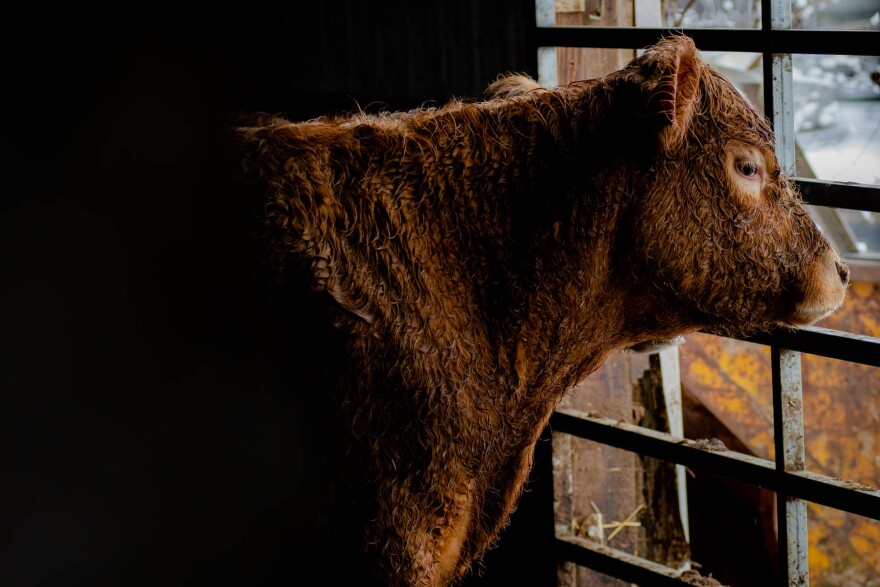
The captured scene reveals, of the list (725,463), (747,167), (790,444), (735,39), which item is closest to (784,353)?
(790,444)

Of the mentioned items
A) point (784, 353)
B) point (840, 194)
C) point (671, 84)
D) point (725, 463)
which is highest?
point (671, 84)

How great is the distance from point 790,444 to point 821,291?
0.55m

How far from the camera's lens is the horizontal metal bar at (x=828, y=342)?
93.3 inches

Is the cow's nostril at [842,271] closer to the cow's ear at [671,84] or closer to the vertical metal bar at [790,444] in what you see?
the vertical metal bar at [790,444]

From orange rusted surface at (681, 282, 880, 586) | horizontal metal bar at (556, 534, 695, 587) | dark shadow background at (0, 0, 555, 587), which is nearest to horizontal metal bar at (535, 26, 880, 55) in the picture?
horizontal metal bar at (556, 534, 695, 587)

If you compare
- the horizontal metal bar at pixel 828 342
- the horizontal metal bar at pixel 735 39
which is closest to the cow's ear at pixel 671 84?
the horizontal metal bar at pixel 735 39

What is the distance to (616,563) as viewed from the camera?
10.4 feet

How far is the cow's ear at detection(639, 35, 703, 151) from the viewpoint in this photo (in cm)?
204

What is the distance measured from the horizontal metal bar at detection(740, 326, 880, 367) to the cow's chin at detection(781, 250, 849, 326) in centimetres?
13

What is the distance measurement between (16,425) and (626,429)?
103 inches

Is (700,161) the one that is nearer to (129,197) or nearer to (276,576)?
(276,576)

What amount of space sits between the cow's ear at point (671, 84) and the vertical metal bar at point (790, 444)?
34.0 inches

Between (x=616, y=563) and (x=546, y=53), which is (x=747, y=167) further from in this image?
(x=616, y=563)

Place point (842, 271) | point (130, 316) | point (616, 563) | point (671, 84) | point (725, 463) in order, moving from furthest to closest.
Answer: point (616, 563), point (725, 463), point (842, 271), point (671, 84), point (130, 316)
